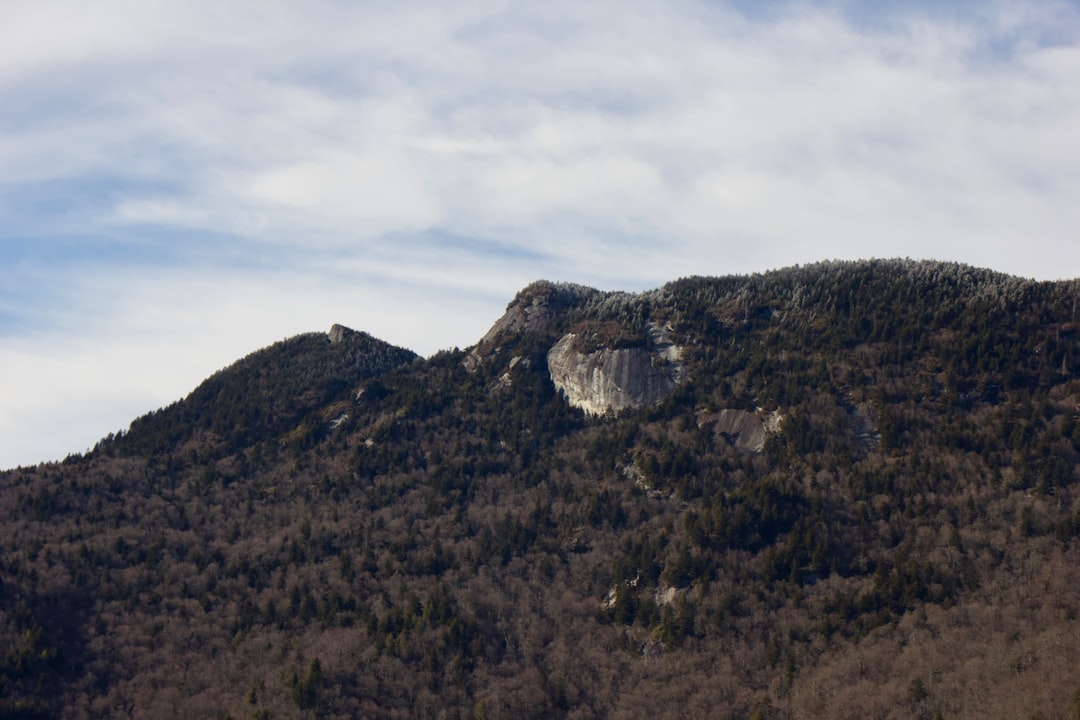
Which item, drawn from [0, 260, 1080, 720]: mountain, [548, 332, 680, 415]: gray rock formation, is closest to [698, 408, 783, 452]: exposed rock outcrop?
[0, 260, 1080, 720]: mountain

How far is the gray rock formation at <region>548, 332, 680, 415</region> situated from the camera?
7485 inches

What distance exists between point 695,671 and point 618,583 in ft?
69.3

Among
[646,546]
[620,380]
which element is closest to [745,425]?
[620,380]

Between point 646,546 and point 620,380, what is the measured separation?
50245 millimetres

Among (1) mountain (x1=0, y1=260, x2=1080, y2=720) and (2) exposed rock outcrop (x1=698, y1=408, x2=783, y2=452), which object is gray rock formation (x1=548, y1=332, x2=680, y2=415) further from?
(2) exposed rock outcrop (x1=698, y1=408, x2=783, y2=452)

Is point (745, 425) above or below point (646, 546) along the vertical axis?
above

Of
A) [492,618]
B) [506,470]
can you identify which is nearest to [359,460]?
[506,470]

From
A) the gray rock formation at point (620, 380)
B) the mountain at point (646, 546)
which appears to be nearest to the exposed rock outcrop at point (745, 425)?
the mountain at point (646, 546)

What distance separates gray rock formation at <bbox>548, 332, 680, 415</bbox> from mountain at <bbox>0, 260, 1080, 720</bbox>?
0.47 metres

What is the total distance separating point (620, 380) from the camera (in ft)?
632

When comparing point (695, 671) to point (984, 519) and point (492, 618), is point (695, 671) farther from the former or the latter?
point (984, 519)

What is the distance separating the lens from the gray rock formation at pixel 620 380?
190 m

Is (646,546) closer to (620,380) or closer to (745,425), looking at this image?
(745,425)

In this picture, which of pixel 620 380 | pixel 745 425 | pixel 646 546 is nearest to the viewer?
pixel 646 546
